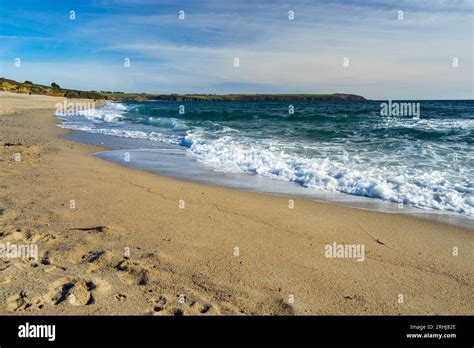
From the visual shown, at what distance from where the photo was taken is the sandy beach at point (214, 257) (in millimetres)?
3234

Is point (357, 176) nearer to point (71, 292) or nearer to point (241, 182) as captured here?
point (241, 182)

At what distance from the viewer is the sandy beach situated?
127 inches

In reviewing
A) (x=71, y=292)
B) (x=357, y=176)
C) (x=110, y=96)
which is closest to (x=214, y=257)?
(x=71, y=292)

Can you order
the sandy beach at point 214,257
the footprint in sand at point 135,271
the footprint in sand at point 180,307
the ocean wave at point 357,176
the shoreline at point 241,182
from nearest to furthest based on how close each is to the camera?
1. the footprint in sand at point 180,307
2. the sandy beach at point 214,257
3. the footprint in sand at point 135,271
4. the shoreline at point 241,182
5. the ocean wave at point 357,176

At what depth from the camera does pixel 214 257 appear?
4.13 metres

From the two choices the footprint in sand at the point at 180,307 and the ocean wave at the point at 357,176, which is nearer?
the footprint in sand at the point at 180,307

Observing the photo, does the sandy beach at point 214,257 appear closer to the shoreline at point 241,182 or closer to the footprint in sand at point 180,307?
the footprint in sand at point 180,307

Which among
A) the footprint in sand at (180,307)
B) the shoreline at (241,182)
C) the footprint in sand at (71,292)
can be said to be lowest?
the footprint in sand at (180,307)

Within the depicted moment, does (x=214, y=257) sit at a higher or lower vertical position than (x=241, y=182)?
lower

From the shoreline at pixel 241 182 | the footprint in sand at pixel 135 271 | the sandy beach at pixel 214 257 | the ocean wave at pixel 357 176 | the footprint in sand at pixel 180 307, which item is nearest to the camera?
the footprint in sand at pixel 180 307

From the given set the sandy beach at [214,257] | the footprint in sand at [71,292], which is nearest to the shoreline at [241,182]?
the sandy beach at [214,257]
